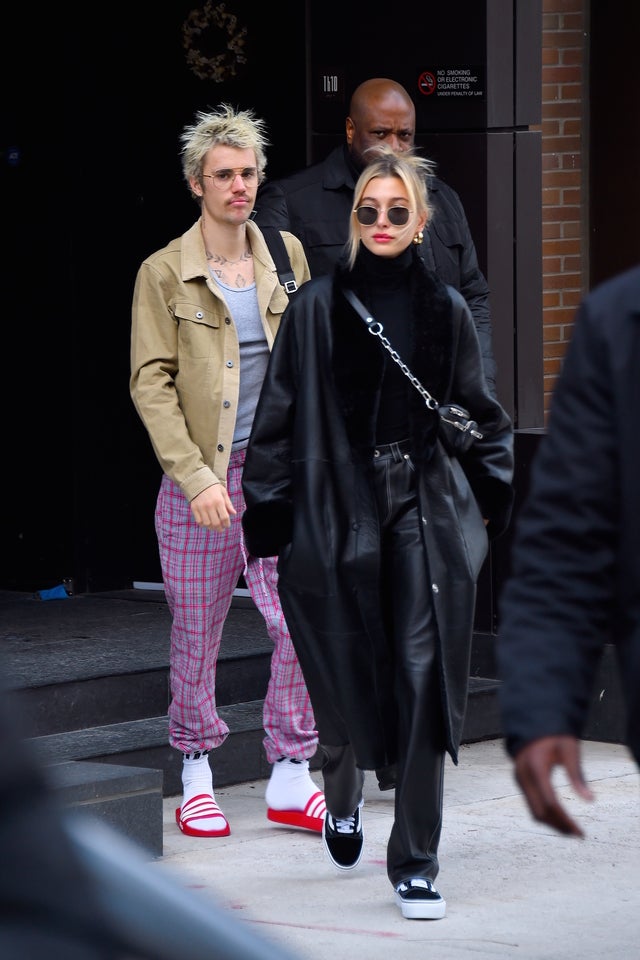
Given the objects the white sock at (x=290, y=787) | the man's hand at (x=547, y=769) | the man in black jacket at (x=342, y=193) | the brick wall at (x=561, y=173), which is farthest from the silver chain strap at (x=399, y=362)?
the brick wall at (x=561, y=173)

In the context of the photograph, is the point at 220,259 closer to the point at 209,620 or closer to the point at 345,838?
the point at 209,620

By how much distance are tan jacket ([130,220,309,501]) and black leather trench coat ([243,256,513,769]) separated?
1.74 ft

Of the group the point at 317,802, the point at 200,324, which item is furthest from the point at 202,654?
the point at 200,324

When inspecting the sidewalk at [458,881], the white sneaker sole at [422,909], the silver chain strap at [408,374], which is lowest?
the sidewalk at [458,881]

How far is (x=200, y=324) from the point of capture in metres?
5.59

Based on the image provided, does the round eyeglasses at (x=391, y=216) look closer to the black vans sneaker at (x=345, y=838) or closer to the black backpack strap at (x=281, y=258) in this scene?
the black backpack strap at (x=281, y=258)

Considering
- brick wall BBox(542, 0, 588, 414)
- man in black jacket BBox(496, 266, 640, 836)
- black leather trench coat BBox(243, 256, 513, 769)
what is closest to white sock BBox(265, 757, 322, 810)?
black leather trench coat BBox(243, 256, 513, 769)

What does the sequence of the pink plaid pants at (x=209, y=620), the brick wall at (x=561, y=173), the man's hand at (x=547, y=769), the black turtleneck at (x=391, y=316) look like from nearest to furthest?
the man's hand at (x=547, y=769)
the black turtleneck at (x=391, y=316)
the pink plaid pants at (x=209, y=620)
the brick wall at (x=561, y=173)

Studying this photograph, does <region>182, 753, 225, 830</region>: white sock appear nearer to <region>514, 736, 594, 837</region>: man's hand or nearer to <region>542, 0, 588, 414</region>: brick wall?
<region>542, 0, 588, 414</region>: brick wall

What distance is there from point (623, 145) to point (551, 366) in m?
1.08

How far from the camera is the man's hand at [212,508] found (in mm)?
5410

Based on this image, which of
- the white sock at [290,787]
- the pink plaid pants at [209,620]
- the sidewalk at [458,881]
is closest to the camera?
the sidewalk at [458,881]

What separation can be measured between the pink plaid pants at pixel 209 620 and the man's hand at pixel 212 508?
23 centimetres

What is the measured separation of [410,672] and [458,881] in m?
0.79
